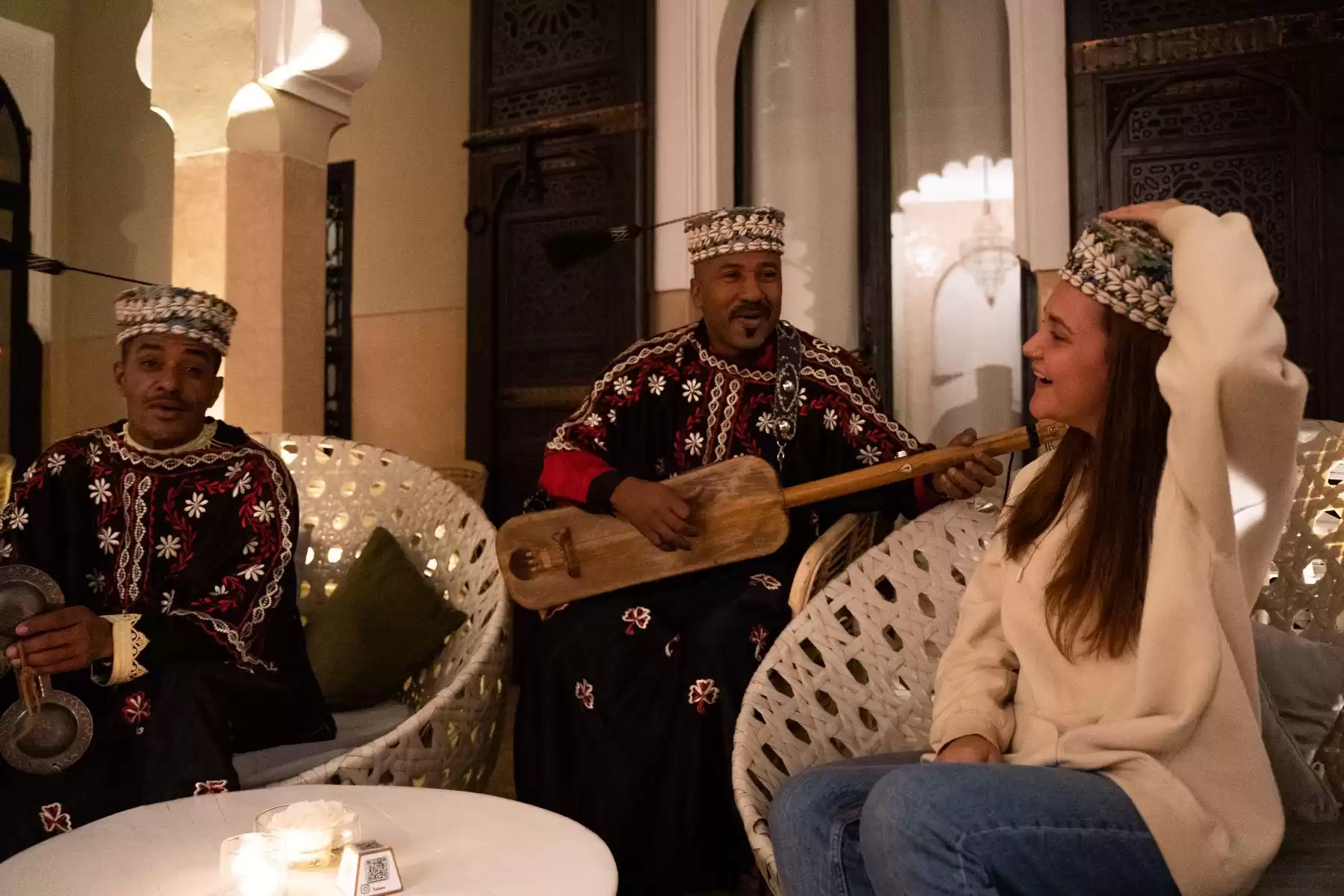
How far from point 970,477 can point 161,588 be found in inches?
67.0

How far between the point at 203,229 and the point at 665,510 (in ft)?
6.38

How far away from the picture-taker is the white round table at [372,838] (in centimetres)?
138

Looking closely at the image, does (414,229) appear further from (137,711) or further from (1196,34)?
(137,711)

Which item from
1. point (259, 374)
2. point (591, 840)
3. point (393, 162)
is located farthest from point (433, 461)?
point (591, 840)

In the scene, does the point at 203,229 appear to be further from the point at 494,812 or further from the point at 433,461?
the point at 494,812

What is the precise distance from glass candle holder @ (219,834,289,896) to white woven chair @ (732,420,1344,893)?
2.31 ft

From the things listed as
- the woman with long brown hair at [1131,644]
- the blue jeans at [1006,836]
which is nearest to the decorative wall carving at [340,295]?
the woman with long brown hair at [1131,644]

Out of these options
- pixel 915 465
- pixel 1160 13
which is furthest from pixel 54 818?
pixel 1160 13

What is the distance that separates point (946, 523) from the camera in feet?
7.32

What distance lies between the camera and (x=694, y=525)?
259 centimetres

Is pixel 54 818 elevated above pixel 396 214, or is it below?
below

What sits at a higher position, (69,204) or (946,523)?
(69,204)

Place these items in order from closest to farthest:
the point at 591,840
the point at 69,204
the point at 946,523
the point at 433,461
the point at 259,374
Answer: the point at 591,840 < the point at 946,523 < the point at 259,374 < the point at 433,461 < the point at 69,204

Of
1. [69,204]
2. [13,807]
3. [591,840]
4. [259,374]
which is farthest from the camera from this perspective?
[69,204]
